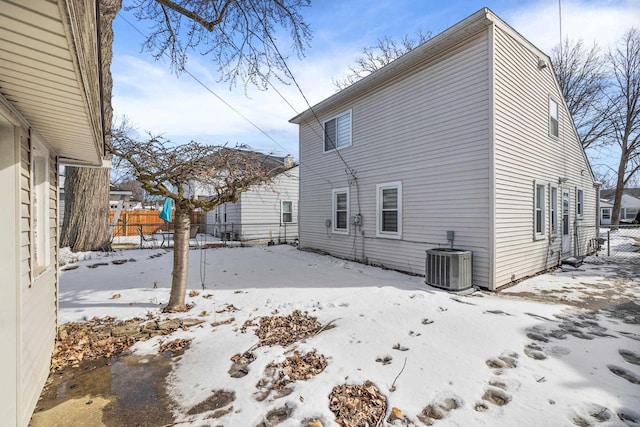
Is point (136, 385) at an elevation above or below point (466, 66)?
below

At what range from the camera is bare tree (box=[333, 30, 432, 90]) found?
17.7 meters

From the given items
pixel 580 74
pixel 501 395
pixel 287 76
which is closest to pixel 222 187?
pixel 287 76

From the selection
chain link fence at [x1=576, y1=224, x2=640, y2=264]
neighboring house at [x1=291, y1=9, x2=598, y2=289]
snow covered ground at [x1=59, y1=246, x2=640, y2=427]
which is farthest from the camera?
chain link fence at [x1=576, y1=224, x2=640, y2=264]

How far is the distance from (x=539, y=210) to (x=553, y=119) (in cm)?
301

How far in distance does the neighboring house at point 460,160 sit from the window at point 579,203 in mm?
105

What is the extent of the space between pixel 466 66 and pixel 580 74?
18076mm

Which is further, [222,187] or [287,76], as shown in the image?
[287,76]

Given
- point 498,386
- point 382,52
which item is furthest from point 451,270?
point 382,52

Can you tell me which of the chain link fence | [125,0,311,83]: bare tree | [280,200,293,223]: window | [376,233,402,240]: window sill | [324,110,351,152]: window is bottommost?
the chain link fence

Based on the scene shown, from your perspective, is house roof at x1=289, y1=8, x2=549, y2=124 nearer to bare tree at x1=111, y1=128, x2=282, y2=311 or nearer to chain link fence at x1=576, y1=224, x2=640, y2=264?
bare tree at x1=111, y1=128, x2=282, y2=311

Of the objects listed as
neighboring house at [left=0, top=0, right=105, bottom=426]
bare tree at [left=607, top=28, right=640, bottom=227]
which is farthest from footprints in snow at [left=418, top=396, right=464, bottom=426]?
bare tree at [left=607, top=28, right=640, bottom=227]

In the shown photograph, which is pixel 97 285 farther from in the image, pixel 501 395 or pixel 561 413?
pixel 561 413

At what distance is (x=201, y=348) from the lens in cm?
359

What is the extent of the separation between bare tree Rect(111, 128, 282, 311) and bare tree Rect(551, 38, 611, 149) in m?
21.3
